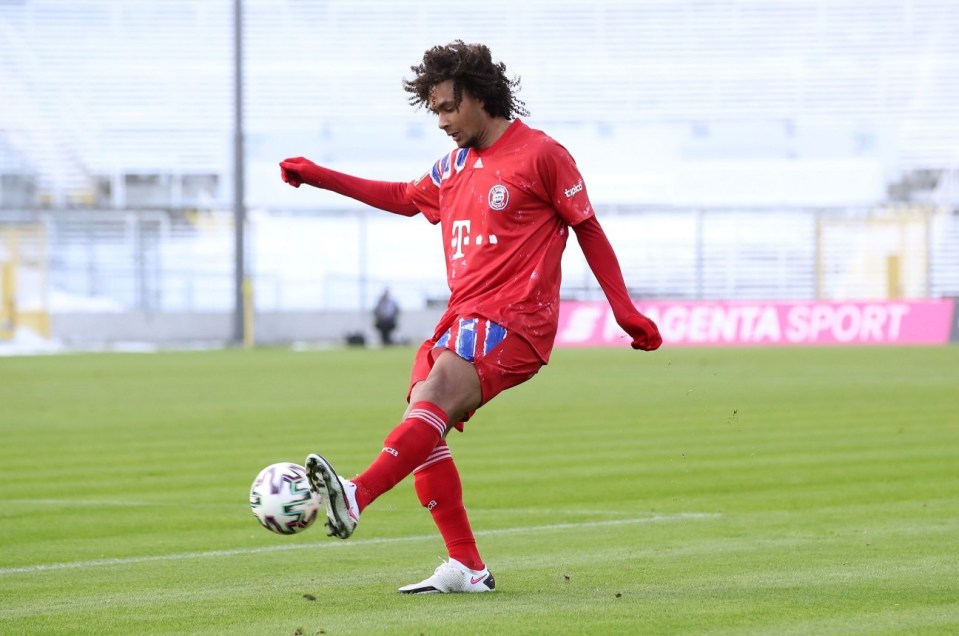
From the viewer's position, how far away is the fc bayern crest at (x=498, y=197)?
20.1ft

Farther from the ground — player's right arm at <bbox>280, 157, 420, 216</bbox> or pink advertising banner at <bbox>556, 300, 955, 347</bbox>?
player's right arm at <bbox>280, 157, 420, 216</bbox>

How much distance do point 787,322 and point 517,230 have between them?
3537cm

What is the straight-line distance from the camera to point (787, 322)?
4062 centimetres

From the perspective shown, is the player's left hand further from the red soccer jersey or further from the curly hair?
the curly hair

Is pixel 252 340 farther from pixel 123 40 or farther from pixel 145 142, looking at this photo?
pixel 123 40

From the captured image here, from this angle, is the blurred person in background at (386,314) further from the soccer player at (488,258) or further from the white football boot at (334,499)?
the white football boot at (334,499)

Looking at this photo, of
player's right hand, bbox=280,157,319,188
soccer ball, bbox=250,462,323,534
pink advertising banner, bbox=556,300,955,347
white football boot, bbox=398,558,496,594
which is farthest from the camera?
pink advertising banner, bbox=556,300,955,347

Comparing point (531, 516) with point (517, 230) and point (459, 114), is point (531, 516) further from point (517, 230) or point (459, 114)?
point (459, 114)

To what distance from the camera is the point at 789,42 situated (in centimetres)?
5791

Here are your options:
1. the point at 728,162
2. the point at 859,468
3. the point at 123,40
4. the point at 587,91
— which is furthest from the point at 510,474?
the point at 123,40

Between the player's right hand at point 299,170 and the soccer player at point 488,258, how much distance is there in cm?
62

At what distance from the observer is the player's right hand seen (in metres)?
6.70

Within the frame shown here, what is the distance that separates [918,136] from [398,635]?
5283cm

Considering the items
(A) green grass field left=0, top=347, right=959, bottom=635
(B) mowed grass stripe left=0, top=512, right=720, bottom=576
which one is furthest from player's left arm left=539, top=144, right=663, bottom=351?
(B) mowed grass stripe left=0, top=512, right=720, bottom=576
